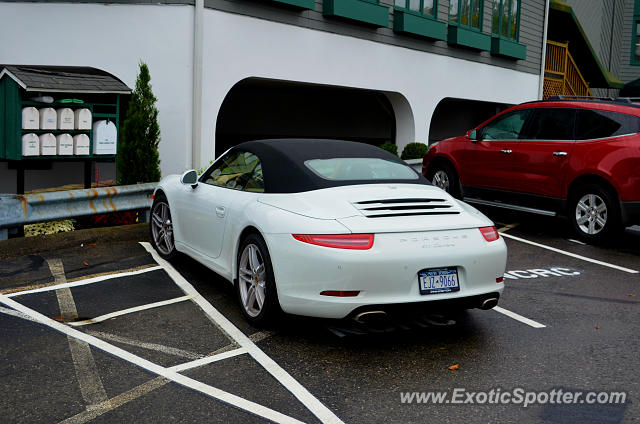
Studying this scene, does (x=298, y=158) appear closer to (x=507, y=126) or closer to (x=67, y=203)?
(x=67, y=203)

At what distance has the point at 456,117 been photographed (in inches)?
944

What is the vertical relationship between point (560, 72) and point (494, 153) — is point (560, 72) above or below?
above

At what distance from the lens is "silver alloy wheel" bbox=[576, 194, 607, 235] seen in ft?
30.8

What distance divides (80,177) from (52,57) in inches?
102

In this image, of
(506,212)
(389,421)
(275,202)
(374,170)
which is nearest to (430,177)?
(506,212)

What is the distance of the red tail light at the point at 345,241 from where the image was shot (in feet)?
15.9

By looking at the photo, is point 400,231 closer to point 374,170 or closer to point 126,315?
point 374,170

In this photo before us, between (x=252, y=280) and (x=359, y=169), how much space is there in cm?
131

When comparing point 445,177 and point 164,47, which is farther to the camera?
point 445,177

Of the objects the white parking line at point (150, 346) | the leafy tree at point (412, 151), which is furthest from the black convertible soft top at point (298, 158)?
the leafy tree at point (412, 151)

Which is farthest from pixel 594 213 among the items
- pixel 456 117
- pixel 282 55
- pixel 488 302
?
pixel 456 117

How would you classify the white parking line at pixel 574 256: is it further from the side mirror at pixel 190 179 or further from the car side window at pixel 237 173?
the side mirror at pixel 190 179

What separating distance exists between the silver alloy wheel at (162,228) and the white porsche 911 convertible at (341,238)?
135 cm

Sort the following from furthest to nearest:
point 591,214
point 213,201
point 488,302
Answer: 1. point 591,214
2. point 213,201
3. point 488,302
